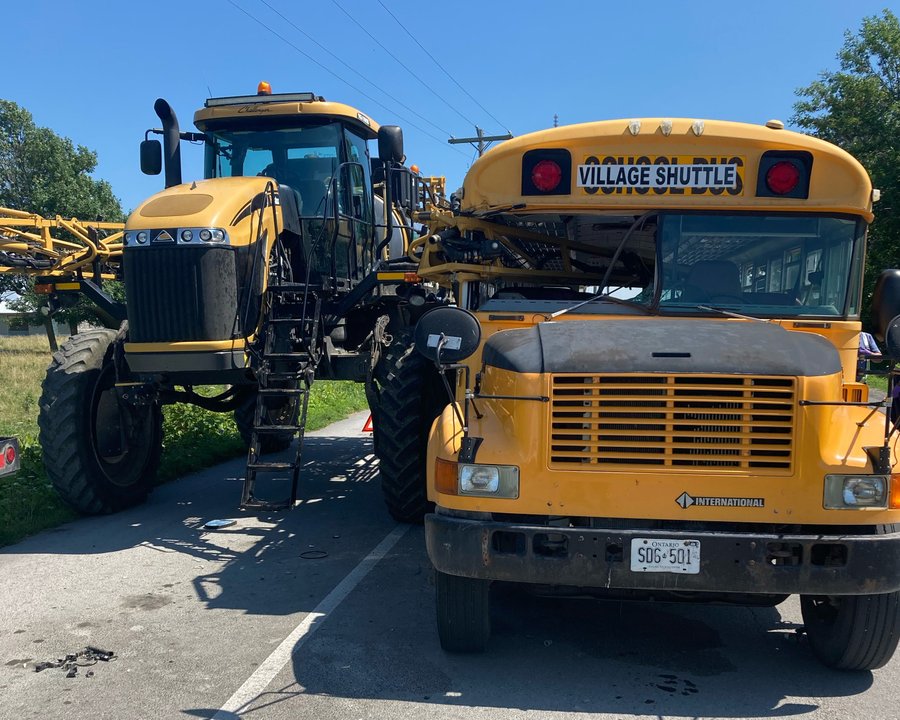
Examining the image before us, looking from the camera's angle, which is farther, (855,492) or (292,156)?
(292,156)

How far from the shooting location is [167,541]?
250 inches

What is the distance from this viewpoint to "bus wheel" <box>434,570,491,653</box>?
3.99m

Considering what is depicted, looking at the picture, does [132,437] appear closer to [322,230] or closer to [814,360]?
[322,230]

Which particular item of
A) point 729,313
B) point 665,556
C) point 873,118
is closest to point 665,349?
point 729,313

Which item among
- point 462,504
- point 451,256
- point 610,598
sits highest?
point 451,256

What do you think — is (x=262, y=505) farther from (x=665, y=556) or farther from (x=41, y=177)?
(x=41, y=177)

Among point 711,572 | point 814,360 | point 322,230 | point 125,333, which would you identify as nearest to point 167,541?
point 125,333

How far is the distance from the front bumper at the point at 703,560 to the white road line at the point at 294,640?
1164 mm

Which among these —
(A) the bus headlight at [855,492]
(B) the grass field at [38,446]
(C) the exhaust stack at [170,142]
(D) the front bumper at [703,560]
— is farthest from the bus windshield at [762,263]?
(B) the grass field at [38,446]

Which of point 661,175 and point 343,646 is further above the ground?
point 661,175

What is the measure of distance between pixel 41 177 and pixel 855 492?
117 ft

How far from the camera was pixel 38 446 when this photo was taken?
885 centimetres

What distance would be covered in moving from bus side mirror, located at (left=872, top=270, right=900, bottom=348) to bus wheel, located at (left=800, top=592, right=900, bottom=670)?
60.1 inches

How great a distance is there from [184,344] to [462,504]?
3.53 meters
